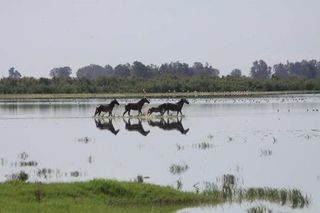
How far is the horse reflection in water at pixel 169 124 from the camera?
37.6m

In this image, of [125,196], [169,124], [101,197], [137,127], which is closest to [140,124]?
[169,124]

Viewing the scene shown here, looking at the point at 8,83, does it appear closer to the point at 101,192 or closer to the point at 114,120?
the point at 114,120

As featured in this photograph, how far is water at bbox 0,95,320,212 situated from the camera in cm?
1959

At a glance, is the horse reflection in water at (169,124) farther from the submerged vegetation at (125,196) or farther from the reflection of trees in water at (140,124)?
the submerged vegetation at (125,196)

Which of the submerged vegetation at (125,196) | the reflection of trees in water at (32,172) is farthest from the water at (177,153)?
the submerged vegetation at (125,196)

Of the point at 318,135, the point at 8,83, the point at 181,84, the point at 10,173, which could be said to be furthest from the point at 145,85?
the point at 10,173

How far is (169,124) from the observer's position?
42.4 m

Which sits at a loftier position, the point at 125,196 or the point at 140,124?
the point at 140,124

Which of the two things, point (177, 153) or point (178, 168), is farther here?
point (177, 153)

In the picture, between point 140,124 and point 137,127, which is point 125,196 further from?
point 140,124

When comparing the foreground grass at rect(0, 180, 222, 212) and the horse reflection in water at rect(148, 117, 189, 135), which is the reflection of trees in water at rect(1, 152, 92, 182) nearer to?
the foreground grass at rect(0, 180, 222, 212)

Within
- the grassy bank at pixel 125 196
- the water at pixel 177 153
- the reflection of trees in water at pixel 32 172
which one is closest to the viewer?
the grassy bank at pixel 125 196

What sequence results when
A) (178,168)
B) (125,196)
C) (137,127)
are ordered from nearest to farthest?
(125,196)
(178,168)
(137,127)

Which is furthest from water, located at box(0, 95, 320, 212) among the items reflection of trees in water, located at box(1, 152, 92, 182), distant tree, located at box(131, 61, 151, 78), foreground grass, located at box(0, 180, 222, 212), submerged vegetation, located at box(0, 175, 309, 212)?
distant tree, located at box(131, 61, 151, 78)
